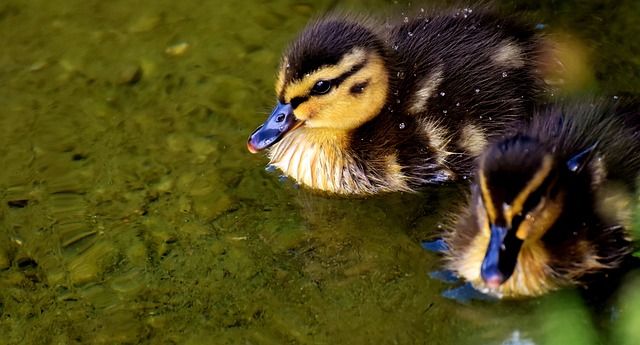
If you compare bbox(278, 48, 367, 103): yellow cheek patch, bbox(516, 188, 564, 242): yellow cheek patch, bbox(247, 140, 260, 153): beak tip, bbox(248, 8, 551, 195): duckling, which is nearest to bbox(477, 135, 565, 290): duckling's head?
bbox(516, 188, 564, 242): yellow cheek patch

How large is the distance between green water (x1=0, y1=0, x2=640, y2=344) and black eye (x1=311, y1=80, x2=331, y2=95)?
0.39 m

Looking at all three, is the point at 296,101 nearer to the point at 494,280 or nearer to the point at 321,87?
the point at 321,87

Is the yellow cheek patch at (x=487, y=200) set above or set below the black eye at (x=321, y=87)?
above

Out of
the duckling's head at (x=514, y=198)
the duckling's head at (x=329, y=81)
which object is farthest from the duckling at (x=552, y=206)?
the duckling's head at (x=329, y=81)

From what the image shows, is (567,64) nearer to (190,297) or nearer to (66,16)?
(190,297)

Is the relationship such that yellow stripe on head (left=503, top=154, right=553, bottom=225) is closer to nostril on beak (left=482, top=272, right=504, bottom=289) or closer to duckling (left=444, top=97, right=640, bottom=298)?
duckling (left=444, top=97, right=640, bottom=298)

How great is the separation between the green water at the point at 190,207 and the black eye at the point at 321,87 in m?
0.39

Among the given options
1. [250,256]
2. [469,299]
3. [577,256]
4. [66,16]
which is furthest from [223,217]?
[66,16]

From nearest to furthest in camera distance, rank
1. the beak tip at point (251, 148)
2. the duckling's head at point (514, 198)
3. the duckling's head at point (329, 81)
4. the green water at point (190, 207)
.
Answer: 1. the duckling's head at point (514, 198)
2. the green water at point (190, 207)
3. the duckling's head at point (329, 81)
4. the beak tip at point (251, 148)

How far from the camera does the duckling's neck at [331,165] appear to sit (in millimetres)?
3371

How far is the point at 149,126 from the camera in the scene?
3.70 m

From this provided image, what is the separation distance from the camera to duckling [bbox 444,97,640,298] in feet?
8.71

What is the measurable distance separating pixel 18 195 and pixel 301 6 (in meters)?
1.51

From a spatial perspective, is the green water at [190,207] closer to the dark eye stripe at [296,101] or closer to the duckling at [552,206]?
the duckling at [552,206]
